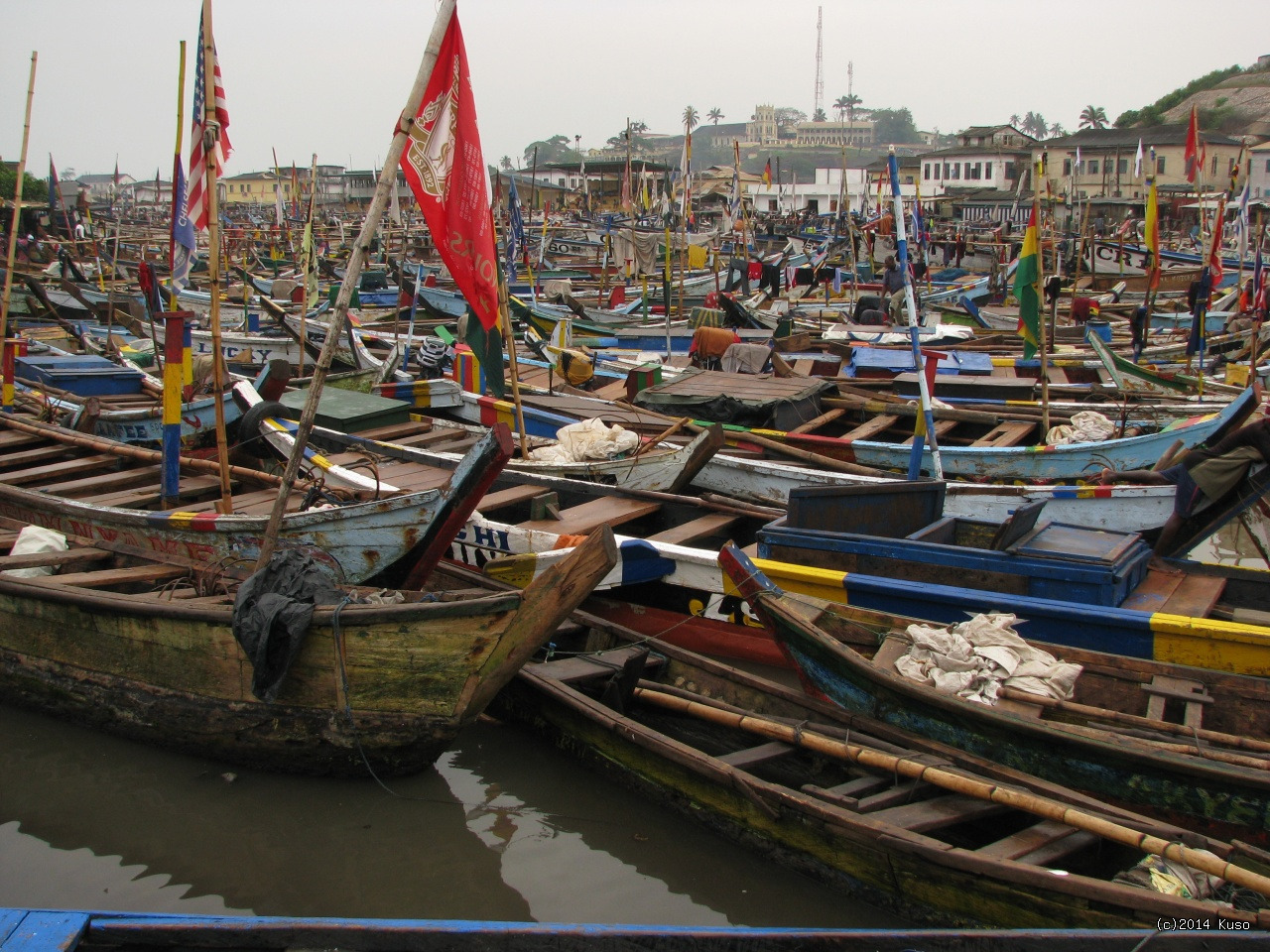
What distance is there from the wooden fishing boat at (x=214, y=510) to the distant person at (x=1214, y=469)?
4.35 metres

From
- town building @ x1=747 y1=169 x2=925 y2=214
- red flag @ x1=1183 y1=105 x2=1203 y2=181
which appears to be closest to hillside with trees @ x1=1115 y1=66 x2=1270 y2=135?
town building @ x1=747 y1=169 x2=925 y2=214

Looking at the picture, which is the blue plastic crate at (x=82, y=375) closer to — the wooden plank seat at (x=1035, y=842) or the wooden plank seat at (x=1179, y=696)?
the wooden plank seat at (x=1035, y=842)

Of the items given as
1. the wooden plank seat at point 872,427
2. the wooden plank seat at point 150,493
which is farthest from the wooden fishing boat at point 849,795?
the wooden plank seat at point 872,427

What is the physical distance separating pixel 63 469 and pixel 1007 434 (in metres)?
9.00

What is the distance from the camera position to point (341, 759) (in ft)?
18.2

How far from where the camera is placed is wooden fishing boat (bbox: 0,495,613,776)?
505cm

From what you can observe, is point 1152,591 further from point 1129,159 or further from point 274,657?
point 1129,159

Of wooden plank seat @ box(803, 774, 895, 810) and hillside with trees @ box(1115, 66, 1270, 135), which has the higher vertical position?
hillside with trees @ box(1115, 66, 1270, 135)

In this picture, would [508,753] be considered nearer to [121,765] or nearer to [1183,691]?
[121,765]

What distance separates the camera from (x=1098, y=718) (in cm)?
486

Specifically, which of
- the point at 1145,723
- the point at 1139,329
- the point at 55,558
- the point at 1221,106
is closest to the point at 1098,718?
the point at 1145,723

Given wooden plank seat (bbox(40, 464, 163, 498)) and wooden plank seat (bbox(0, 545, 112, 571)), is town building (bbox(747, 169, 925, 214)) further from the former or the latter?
wooden plank seat (bbox(0, 545, 112, 571))

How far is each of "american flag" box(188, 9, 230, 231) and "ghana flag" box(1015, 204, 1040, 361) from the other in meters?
6.84

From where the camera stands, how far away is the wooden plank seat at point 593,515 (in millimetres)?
7289
